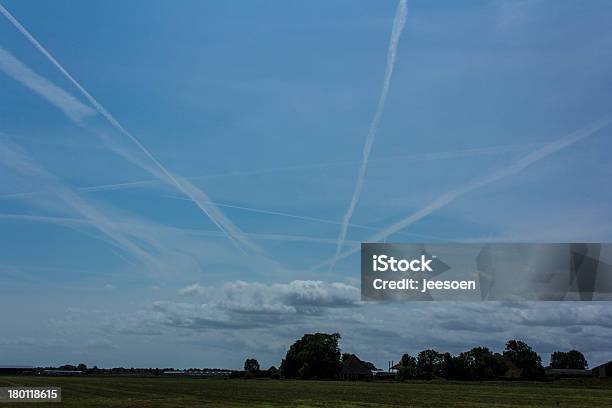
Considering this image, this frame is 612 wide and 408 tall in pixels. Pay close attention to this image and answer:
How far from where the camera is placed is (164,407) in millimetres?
47188

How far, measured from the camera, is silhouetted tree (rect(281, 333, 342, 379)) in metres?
185

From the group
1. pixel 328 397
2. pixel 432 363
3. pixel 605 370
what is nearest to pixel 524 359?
pixel 432 363

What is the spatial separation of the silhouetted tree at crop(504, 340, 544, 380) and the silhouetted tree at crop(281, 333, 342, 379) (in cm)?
4952

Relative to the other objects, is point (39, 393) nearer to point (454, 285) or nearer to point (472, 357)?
point (454, 285)

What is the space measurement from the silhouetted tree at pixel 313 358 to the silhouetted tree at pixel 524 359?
4952 cm

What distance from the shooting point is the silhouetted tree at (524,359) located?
17525 centimetres

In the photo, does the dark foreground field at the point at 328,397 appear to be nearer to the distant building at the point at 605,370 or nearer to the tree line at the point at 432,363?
the distant building at the point at 605,370

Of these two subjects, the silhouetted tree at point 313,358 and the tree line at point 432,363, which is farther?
the silhouetted tree at point 313,358

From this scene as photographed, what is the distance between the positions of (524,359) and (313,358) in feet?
193

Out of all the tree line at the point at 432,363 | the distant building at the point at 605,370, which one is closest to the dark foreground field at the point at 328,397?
the distant building at the point at 605,370

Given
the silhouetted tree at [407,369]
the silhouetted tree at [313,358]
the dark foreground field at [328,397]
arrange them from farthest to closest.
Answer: the silhouetted tree at [313,358]
the silhouetted tree at [407,369]
the dark foreground field at [328,397]

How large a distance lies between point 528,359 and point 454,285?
5913 inches

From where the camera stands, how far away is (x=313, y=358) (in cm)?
18600

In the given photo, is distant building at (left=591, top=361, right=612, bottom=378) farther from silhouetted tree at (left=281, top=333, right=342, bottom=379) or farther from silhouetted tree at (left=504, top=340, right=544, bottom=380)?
silhouetted tree at (left=281, top=333, right=342, bottom=379)
